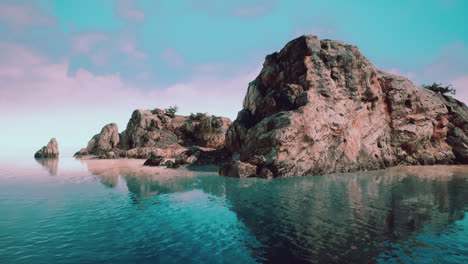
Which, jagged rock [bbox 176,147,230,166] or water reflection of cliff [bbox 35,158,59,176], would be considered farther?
jagged rock [bbox 176,147,230,166]

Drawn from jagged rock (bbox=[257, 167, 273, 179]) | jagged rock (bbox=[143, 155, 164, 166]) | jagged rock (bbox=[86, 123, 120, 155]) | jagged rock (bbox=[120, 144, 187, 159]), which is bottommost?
jagged rock (bbox=[257, 167, 273, 179])

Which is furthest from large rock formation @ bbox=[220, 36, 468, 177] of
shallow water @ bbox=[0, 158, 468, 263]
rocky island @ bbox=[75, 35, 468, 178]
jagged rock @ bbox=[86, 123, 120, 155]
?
jagged rock @ bbox=[86, 123, 120, 155]

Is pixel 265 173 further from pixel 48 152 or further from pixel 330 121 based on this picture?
pixel 48 152

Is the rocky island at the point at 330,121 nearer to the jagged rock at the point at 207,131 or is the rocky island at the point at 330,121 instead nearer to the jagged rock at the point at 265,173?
the jagged rock at the point at 265,173

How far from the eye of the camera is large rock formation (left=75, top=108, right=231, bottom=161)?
73.5m

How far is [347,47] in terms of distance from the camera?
46.9m

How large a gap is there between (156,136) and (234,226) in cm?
6615

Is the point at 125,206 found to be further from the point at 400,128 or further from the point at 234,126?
the point at 400,128

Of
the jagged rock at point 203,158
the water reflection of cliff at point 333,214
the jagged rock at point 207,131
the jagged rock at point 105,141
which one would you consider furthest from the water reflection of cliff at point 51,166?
the jagged rock at point 207,131

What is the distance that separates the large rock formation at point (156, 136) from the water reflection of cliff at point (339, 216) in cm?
5165

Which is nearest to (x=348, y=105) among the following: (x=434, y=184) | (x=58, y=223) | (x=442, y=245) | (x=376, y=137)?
(x=376, y=137)

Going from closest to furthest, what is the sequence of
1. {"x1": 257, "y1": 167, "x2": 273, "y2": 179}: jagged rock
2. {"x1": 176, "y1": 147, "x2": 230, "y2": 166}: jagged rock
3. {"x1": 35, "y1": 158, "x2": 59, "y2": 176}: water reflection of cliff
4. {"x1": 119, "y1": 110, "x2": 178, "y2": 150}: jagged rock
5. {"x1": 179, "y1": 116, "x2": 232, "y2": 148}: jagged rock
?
{"x1": 257, "y1": 167, "x2": 273, "y2": 179}: jagged rock
{"x1": 35, "y1": 158, "x2": 59, "y2": 176}: water reflection of cliff
{"x1": 176, "y1": 147, "x2": 230, "y2": 166}: jagged rock
{"x1": 179, "y1": 116, "x2": 232, "y2": 148}: jagged rock
{"x1": 119, "y1": 110, "x2": 178, "y2": 150}: jagged rock

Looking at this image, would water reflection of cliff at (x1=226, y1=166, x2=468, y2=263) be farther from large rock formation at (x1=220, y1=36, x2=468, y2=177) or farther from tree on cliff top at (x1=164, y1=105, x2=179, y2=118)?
tree on cliff top at (x1=164, y1=105, x2=179, y2=118)

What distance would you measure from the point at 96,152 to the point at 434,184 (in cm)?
7853
